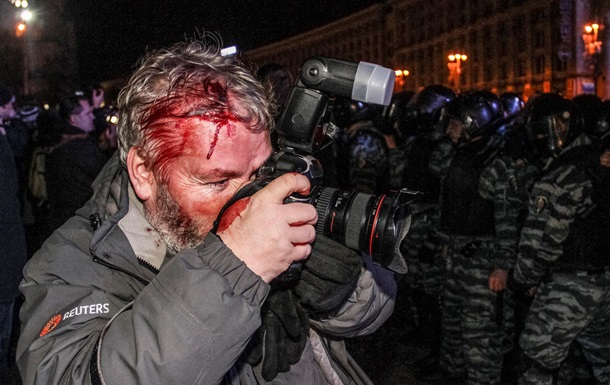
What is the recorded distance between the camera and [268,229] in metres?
1.28

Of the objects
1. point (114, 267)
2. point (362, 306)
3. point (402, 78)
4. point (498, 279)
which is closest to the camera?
point (114, 267)

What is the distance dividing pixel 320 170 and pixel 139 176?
20.1 inches

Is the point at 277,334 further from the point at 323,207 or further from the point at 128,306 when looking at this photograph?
the point at 128,306

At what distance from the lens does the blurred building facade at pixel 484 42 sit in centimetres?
4453

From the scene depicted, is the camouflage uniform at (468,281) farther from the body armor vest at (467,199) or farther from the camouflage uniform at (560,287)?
the camouflage uniform at (560,287)

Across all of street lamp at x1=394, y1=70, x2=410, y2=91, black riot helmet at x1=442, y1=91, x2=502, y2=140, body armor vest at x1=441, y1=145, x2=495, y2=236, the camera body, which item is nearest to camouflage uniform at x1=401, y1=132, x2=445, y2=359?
black riot helmet at x1=442, y1=91, x2=502, y2=140

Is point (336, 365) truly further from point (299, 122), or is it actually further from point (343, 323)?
point (299, 122)

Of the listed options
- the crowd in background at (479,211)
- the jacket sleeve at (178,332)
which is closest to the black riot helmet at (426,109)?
the crowd in background at (479,211)

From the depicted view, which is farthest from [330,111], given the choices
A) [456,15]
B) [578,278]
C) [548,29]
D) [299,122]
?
[456,15]

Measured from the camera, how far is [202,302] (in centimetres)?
120

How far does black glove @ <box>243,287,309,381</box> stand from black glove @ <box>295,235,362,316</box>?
6 centimetres

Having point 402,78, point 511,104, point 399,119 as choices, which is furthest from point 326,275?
point 402,78

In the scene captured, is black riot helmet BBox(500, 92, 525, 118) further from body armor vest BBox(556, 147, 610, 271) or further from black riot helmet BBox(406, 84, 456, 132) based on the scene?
A: body armor vest BBox(556, 147, 610, 271)

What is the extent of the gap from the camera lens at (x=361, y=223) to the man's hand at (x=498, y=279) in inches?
150
